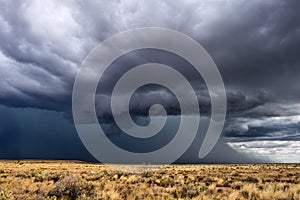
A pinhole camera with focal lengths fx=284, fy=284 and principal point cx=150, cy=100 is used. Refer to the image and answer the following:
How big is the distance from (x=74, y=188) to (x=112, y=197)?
205cm

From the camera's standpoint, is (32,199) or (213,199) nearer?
(32,199)

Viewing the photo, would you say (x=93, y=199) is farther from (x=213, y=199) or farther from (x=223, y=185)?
(x=223, y=185)

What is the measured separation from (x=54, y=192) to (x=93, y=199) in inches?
93.3

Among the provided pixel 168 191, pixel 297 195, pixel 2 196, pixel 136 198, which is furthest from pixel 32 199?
pixel 297 195

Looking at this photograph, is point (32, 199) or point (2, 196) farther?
point (32, 199)

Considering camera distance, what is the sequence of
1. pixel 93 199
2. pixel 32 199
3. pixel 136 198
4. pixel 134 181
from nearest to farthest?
pixel 32 199 < pixel 93 199 < pixel 136 198 < pixel 134 181

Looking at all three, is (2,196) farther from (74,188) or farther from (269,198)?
(269,198)

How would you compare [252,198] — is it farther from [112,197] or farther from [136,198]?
[112,197]

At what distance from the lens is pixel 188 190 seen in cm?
1680

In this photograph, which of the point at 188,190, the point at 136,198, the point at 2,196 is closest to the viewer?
the point at 2,196

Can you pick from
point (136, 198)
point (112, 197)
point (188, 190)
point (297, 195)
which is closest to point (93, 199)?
point (112, 197)

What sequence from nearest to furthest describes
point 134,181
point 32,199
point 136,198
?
point 32,199 < point 136,198 < point 134,181

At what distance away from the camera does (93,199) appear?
45.9 feet

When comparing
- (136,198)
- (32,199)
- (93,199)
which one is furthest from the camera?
(136,198)
